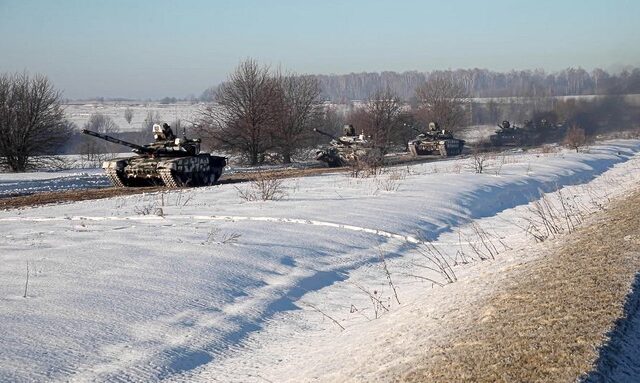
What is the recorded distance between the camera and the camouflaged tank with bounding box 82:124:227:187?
23.5 meters

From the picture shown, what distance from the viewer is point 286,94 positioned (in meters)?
51.5

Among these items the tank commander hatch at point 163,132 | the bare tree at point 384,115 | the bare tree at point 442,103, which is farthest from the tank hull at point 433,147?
the tank commander hatch at point 163,132

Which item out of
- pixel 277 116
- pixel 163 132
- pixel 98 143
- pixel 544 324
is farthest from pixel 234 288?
pixel 98 143

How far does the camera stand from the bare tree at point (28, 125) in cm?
3759

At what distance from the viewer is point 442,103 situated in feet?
223

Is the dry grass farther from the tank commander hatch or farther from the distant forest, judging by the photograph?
the distant forest

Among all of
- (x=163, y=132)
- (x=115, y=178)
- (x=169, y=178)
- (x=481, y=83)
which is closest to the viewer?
(x=169, y=178)

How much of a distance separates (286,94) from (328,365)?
4664 centimetres

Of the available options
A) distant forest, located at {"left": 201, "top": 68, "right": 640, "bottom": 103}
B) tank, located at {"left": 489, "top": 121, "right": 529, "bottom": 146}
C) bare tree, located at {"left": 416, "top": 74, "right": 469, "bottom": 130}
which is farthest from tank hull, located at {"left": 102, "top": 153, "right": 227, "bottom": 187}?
distant forest, located at {"left": 201, "top": 68, "right": 640, "bottom": 103}

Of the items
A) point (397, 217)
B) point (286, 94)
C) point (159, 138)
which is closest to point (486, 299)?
point (397, 217)

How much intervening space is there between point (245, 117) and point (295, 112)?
5767 mm

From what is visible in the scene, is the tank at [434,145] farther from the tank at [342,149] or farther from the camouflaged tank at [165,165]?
the camouflaged tank at [165,165]

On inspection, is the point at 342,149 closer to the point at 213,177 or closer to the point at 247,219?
the point at 213,177

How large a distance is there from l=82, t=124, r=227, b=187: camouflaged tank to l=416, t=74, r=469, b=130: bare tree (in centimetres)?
4273
